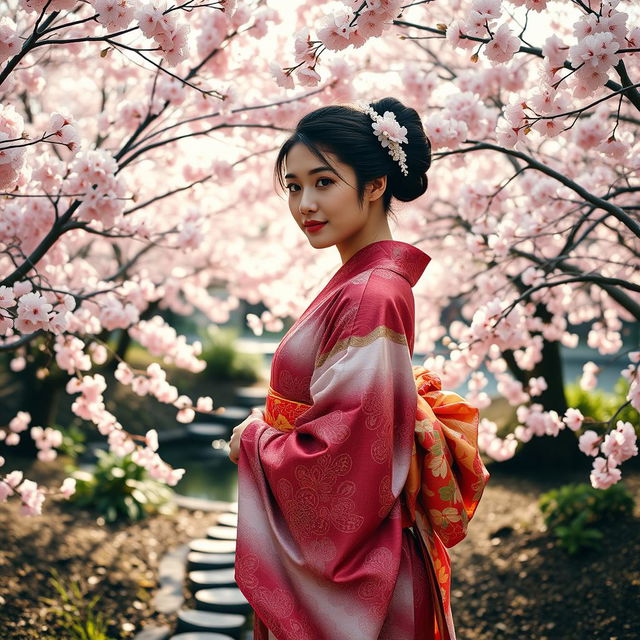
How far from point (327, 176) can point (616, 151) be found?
141cm

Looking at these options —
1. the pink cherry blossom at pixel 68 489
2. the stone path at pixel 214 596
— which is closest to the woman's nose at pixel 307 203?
the pink cherry blossom at pixel 68 489

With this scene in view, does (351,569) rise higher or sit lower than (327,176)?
lower

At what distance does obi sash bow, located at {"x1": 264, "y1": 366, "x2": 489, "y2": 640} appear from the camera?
1781 mm

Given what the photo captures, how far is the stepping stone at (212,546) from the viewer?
4648 mm

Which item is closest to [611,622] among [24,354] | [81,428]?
[24,354]

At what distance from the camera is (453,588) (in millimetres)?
A: 4328

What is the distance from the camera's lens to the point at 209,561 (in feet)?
14.6

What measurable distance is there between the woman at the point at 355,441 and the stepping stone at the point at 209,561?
8.62 feet

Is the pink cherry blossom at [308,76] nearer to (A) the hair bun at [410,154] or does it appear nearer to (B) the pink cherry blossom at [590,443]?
(A) the hair bun at [410,154]

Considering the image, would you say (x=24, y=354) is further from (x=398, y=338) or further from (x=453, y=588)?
(x=398, y=338)

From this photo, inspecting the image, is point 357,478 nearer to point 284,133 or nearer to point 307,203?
point 307,203

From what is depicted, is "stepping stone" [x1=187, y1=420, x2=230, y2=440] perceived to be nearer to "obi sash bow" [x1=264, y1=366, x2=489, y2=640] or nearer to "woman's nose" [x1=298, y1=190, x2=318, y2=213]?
"obi sash bow" [x1=264, y1=366, x2=489, y2=640]

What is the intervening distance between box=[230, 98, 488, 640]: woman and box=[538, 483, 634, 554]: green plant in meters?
2.66

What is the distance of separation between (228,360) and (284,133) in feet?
26.0
